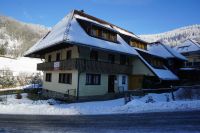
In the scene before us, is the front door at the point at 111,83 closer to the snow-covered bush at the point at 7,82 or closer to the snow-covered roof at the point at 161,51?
the snow-covered roof at the point at 161,51

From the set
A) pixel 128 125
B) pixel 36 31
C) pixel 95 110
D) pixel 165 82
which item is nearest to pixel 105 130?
pixel 128 125

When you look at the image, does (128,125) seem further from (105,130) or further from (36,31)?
(36,31)

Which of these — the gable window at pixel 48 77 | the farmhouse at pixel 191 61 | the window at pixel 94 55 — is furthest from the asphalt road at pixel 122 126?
the farmhouse at pixel 191 61

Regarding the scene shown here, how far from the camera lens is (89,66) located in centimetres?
2477

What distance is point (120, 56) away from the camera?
3164cm

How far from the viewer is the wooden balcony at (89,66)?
23.8 meters

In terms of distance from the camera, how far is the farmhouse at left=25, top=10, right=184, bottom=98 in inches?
967

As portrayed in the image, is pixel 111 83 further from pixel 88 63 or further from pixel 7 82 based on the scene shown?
pixel 7 82

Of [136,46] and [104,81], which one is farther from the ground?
[136,46]

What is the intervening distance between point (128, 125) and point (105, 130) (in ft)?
4.75

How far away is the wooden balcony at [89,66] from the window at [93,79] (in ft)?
2.96

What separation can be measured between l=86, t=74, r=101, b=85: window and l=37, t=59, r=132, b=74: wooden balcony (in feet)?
2.96

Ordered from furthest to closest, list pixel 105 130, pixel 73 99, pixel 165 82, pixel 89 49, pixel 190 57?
pixel 190 57, pixel 165 82, pixel 89 49, pixel 73 99, pixel 105 130

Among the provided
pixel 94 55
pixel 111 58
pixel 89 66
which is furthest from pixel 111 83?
pixel 89 66
